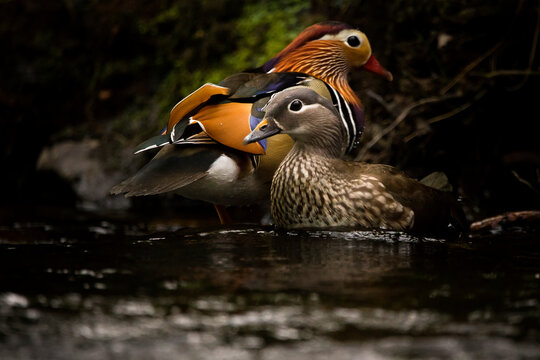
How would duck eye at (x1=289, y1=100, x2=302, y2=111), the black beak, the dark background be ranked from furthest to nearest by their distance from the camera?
1. the dark background
2. duck eye at (x1=289, y1=100, x2=302, y2=111)
3. the black beak

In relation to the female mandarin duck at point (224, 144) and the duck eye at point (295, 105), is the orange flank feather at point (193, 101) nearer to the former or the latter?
the female mandarin duck at point (224, 144)

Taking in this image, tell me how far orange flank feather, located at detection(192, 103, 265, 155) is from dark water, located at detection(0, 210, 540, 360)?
0.72 meters

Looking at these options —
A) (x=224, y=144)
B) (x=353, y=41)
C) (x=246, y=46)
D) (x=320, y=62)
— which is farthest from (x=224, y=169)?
(x=246, y=46)

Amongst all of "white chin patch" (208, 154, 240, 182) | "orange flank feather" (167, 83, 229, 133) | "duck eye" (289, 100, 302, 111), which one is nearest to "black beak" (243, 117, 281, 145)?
"duck eye" (289, 100, 302, 111)

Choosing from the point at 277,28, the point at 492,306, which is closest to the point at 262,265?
the point at 492,306

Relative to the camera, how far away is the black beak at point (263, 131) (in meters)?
3.41

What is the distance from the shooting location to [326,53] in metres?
4.59

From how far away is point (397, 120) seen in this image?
5.07 m

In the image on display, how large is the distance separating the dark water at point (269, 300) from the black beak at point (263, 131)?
0.56 meters

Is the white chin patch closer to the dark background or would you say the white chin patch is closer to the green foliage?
the dark background

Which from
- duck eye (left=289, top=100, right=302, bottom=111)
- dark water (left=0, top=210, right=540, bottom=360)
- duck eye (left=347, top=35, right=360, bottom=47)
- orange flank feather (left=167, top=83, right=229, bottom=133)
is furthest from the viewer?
duck eye (left=347, top=35, right=360, bottom=47)

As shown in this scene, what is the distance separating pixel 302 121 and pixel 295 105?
0.09 metres

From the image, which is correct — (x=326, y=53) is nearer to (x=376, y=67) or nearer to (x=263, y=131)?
(x=376, y=67)

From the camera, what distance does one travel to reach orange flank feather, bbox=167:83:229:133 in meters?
3.75
